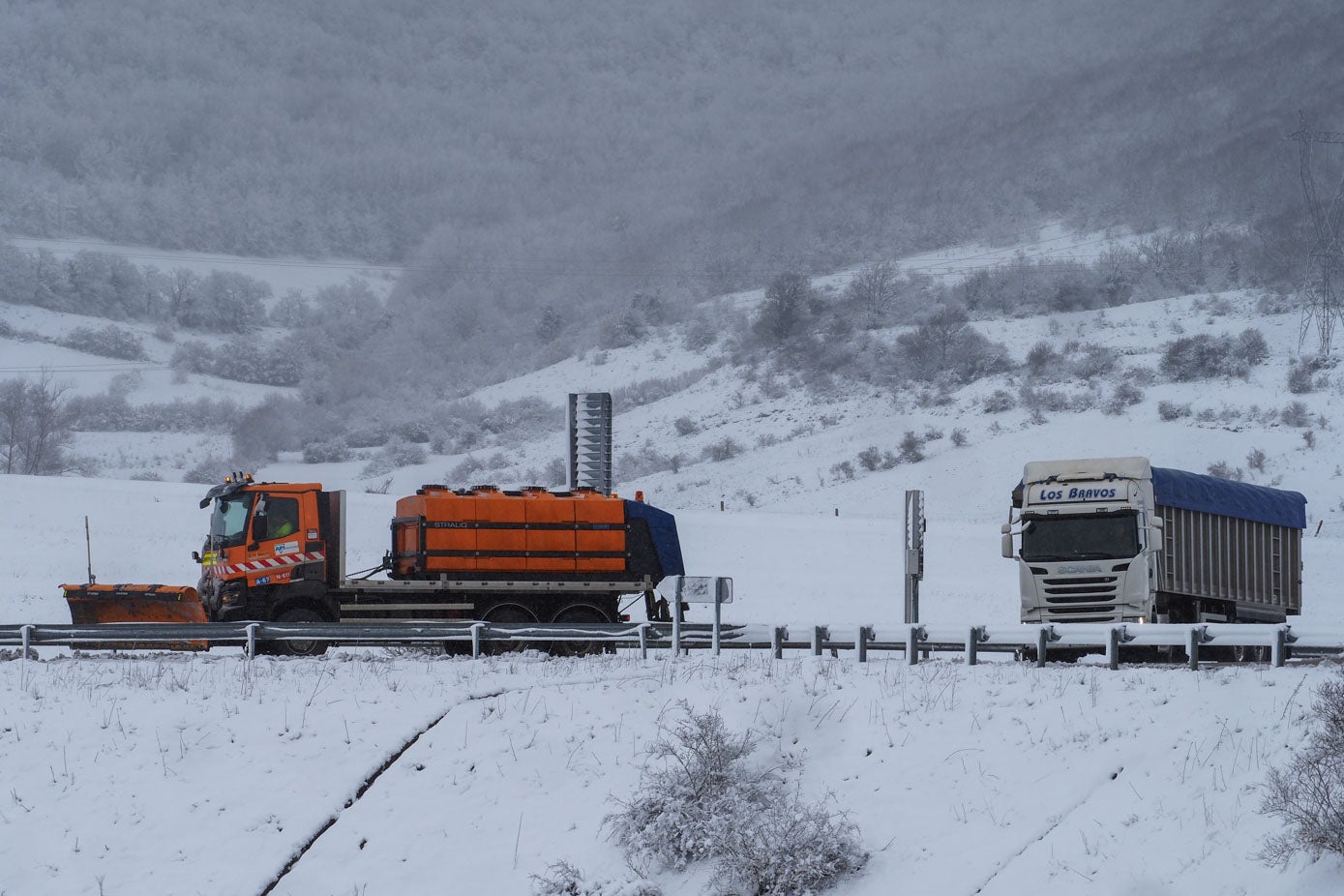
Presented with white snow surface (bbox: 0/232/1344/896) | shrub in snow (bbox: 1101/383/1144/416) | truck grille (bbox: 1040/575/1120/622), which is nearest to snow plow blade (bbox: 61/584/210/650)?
white snow surface (bbox: 0/232/1344/896)

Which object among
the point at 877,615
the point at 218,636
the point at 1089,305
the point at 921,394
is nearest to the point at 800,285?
the point at 1089,305

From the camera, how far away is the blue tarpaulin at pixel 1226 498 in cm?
2580

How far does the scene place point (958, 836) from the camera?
15.1 m

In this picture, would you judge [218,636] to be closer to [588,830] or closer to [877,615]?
[588,830]

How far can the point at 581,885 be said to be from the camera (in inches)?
603

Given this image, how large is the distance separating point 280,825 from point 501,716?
309cm

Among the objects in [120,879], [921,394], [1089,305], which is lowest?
[120,879]

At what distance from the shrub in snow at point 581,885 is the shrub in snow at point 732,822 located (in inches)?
13.5

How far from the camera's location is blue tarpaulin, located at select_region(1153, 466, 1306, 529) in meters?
25.8

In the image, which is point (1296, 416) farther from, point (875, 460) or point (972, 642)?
point (972, 642)

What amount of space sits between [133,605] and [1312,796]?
1938cm

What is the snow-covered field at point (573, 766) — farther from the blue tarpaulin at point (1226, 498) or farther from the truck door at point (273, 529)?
the blue tarpaulin at point (1226, 498)

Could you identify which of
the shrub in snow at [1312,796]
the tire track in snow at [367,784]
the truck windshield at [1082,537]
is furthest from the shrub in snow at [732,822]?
the truck windshield at [1082,537]

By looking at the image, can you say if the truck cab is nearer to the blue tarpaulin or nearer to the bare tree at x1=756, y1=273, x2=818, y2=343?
the blue tarpaulin
